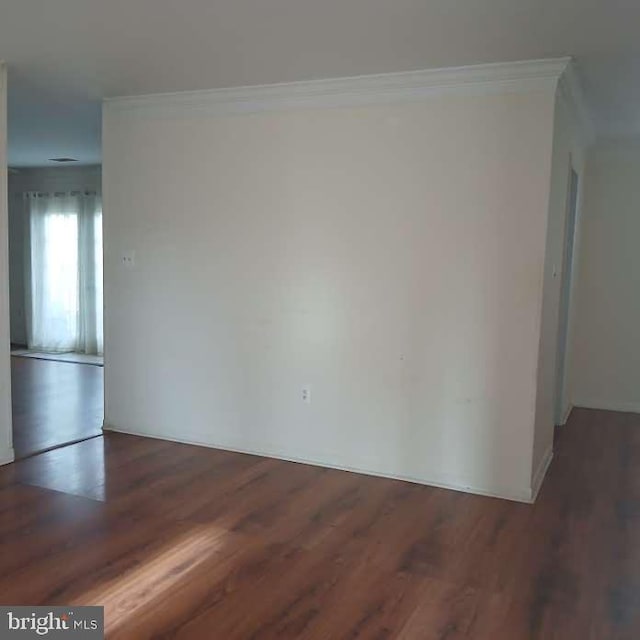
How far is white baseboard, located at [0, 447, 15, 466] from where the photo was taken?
→ 3775mm

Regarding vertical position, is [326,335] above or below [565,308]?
below

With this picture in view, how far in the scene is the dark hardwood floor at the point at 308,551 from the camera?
89.3 inches

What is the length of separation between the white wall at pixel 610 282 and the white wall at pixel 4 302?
4.63m

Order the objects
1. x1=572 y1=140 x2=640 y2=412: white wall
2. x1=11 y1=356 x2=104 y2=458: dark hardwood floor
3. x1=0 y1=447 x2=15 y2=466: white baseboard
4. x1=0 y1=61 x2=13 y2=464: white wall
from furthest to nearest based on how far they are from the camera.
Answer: x1=572 y1=140 x2=640 y2=412: white wall → x1=11 y1=356 x2=104 y2=458: dark hardwood floor → x1=0 y1=447 x2=15 y2=466: white baseboard → x1=0 y1=61 x2=13 y2=464: white wall

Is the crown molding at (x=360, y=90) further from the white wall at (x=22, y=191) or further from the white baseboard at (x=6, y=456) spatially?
the white wall at (x=22, y=191)

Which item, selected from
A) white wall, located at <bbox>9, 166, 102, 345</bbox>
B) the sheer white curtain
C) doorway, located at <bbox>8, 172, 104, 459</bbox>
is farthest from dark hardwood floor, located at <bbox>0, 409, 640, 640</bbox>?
white wall, located at <bbox>9, 166, 102, 345</bbox>

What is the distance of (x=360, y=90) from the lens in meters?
3.62

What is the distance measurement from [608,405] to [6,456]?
193 inches

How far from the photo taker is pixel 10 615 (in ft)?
7.30

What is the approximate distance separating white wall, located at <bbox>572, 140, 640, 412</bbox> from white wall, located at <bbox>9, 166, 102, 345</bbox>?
5727 mm

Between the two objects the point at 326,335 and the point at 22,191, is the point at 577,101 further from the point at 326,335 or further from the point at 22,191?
the point at 22,191

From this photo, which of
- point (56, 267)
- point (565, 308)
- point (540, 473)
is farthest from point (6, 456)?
point (56, 267)

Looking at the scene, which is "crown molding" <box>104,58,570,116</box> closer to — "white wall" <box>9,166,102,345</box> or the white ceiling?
the white ceiling

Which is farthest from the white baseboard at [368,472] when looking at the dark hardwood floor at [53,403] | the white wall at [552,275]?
the dark hardwood floor at [53,403]
